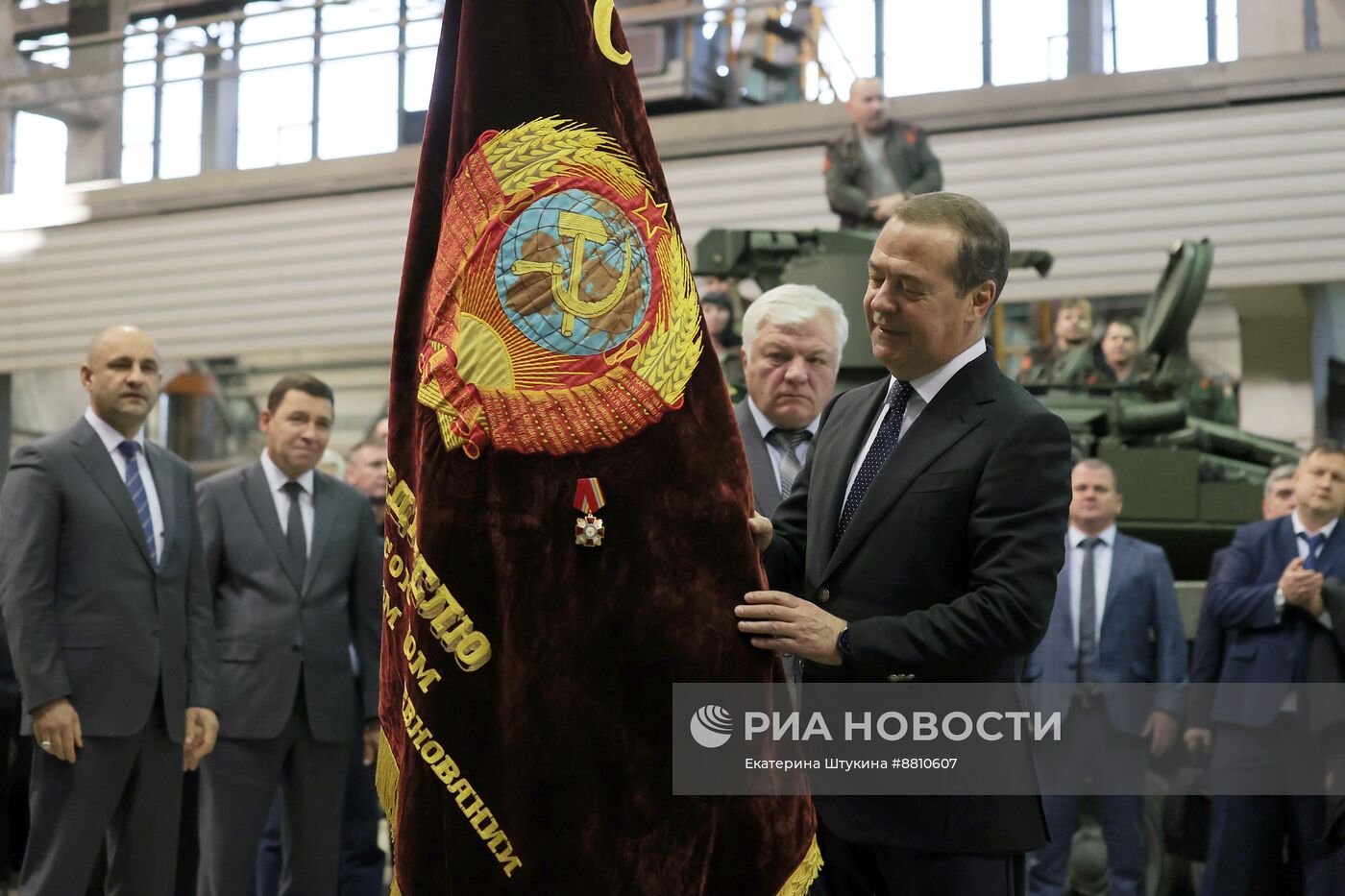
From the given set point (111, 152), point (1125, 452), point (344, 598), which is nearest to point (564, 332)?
point (344, 598)

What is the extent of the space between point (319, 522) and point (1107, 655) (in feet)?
7.91

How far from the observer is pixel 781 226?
966 centimetres

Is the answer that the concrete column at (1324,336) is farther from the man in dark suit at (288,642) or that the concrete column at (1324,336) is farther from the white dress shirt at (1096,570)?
the man in dark suit at (288,642)

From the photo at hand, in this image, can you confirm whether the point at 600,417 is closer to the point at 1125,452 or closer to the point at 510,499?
the point at 510,499

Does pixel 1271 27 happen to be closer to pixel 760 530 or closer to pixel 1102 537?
pixel 1102 537

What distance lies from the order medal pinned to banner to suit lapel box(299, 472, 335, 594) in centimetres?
227

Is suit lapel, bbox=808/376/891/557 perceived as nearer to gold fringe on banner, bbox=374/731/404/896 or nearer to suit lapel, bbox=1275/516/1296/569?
gold fringe on banner, bbox=374/731/404/896

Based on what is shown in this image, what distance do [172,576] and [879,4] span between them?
23.5ft

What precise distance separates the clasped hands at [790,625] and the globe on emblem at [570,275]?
41 cm

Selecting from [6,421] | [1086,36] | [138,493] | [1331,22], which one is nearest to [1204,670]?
[138,493]

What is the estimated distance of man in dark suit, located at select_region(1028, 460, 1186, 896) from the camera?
4730 mm

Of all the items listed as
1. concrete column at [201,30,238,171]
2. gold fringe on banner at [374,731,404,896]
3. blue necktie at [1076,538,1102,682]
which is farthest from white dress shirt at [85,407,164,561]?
concrete column at [201,30,238,171]

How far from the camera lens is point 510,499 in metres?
2.16

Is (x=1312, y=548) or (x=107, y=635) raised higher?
(x=1312, y=548)
